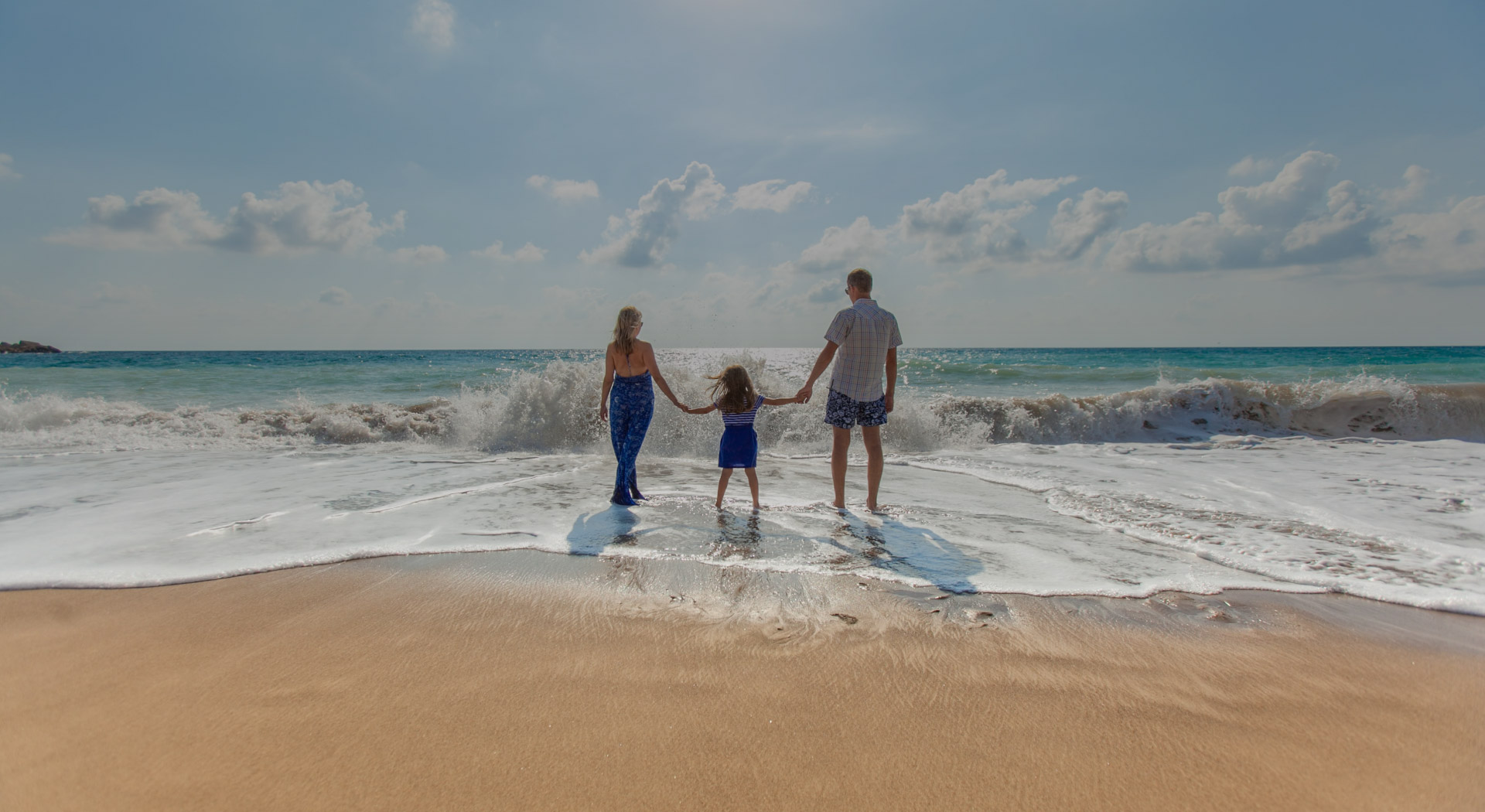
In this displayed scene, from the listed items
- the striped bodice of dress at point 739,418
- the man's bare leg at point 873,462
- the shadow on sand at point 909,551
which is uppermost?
the striped bodice of dress at point 739,418

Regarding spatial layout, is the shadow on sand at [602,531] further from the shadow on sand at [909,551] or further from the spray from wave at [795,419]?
the spray from wave at [795,419]

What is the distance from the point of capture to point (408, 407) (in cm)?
1231

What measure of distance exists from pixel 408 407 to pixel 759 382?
6.91 meters

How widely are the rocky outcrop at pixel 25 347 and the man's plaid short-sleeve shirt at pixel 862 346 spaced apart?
83.5 metres

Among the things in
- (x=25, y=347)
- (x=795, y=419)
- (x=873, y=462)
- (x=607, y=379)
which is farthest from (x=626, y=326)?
(x=25, y=347)

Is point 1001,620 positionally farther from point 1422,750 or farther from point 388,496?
point 388,496

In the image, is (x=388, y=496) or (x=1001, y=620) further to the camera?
(x=388, y=496)

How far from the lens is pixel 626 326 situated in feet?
18.3

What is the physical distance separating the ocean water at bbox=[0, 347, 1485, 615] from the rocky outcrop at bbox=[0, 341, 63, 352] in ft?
235

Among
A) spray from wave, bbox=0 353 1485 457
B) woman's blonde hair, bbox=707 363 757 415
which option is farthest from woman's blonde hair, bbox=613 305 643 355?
spray from wave, bbox=0 353 1485 457

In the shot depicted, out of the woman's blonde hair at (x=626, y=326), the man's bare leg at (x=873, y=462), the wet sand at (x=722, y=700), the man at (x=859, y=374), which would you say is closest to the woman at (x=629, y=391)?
the woman's blonde hair at (x=626, y=326)

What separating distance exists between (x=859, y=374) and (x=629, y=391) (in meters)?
2.10

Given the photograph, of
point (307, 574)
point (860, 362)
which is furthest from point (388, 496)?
point (860, 362)

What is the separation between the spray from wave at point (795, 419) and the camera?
10219 millimetres
